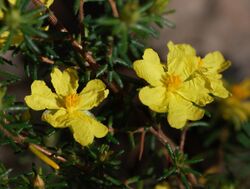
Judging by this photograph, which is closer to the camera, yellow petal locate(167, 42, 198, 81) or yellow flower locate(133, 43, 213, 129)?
yellow flower locate(133, 43, 213, 129)

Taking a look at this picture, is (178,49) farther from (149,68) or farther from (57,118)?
(57,118)

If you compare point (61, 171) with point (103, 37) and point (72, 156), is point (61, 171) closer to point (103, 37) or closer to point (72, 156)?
point (72, 156)

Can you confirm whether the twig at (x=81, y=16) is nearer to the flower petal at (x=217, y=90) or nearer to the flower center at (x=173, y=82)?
the flower center at (x=173, y=82)

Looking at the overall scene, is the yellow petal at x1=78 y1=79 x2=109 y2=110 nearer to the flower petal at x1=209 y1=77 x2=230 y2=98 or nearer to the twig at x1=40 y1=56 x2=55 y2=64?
the twig at x1=40 y1=56 x2=55 y2=64

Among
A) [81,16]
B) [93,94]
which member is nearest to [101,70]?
[93,94]

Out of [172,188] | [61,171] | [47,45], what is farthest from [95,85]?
[172,188]

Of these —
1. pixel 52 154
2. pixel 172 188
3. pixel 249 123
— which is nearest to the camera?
pixel 52 154

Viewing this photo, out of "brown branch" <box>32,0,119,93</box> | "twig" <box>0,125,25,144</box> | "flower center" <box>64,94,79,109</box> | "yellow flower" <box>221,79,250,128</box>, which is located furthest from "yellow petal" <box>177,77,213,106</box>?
"yellow flower" <box>221,79,250,128</box>

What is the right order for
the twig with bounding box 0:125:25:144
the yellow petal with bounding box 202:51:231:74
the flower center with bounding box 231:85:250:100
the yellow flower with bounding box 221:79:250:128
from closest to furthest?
1. the twig with bounding box 0:125:25:144
2. the yellow petal with bounding box 202:51:231:74
3. the yellow flower with bounding box 221:79:250:128
4. the flower center with bounding box 231:85:250:100

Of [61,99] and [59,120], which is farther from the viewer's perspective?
[61,99]
